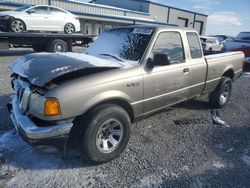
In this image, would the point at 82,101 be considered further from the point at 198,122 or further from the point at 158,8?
the point at 158,8

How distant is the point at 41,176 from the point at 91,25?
28607mm

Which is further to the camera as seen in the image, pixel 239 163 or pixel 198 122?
pixel 198 122

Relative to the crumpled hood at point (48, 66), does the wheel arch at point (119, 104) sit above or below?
below

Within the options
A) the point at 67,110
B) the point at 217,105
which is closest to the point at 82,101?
the point at 67,110

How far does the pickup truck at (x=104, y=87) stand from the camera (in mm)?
3059

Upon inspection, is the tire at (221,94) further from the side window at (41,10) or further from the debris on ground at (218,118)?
the side window at (41,10)

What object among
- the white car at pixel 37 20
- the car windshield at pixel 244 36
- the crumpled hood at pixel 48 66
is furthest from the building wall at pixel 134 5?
the crumpled hood at pixel 48 66

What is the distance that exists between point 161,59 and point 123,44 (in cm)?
80

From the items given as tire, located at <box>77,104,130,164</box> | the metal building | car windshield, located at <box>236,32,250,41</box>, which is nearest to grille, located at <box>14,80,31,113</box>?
tire, located at <box>77,104,130,164</box>

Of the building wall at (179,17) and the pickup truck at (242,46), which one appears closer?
the pickup truck at (242,46)

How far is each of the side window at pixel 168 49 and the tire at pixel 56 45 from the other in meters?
8.95

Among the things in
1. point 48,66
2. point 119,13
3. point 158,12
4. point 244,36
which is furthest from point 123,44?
point 158,12

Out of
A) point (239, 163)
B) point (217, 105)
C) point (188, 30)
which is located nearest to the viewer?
point (239, 163)

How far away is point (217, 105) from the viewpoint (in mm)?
6055
